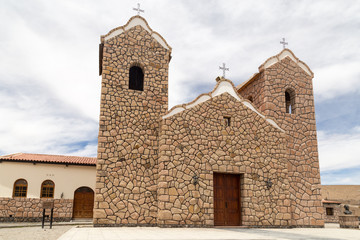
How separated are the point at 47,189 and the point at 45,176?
793 mm

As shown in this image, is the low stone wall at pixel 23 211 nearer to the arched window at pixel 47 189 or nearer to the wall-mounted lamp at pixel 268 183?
the arched window at pixel 47 189

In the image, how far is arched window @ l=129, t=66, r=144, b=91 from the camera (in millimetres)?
14484

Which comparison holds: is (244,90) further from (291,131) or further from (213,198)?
(213,198)

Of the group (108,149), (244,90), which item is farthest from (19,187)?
(244,90)

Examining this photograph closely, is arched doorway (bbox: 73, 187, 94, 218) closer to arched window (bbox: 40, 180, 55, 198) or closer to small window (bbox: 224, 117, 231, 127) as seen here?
arched window (bbox: 40, 180, 55, 198)

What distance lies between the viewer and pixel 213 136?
12836mm

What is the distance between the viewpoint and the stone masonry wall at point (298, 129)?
13.9 metres

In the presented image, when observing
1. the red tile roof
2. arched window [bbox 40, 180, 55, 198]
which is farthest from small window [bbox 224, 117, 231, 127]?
arched window [bbox 40, 180, 55, 198]

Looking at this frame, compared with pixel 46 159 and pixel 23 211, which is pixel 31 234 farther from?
pixel 46 159

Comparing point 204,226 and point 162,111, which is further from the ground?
point 162,111

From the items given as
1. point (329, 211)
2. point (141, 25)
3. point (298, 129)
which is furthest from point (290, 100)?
point (329, 211)

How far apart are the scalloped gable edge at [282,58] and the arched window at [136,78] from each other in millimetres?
6175

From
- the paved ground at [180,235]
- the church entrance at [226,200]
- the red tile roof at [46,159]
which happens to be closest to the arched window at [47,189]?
the red tile roof at [46,159]

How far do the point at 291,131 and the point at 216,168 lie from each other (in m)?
4.85
